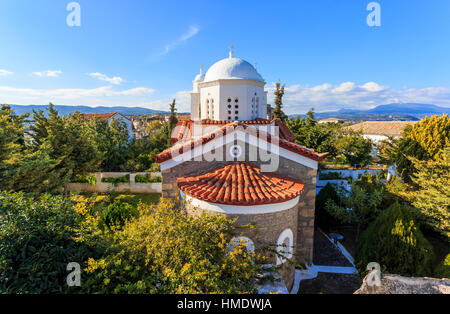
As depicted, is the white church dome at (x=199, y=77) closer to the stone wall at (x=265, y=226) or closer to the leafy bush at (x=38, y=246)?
the stone wall at (x=265, y=226)

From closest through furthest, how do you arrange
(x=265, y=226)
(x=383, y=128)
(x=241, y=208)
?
(x=241, y=208)
(x=265, y=226)
(x=383, y=128)

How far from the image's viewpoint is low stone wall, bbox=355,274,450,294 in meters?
4.25

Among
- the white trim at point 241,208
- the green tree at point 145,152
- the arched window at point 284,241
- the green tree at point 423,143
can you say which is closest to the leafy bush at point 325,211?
the arched window at point 284,241

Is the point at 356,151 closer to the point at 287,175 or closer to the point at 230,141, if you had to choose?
the point at 287,175

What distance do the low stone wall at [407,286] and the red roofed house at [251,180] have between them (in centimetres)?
174

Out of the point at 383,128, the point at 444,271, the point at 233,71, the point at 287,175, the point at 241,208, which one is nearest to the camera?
the point at 241,208

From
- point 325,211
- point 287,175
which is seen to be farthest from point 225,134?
point 325,211

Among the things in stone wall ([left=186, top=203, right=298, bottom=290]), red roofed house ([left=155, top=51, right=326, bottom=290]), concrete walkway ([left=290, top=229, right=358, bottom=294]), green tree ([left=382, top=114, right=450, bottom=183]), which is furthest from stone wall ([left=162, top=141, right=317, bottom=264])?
green tree ([left=382, top=114, right=450, bottom=183])

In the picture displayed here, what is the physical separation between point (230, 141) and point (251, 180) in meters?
1.69

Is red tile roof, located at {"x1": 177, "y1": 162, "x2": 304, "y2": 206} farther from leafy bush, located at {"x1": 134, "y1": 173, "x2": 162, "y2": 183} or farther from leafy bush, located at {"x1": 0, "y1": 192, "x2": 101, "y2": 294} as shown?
leafy bush, located at {"x1": 134, "y1": 173, "x2": 162, "y2": 183}

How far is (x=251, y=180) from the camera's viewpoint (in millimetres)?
7020

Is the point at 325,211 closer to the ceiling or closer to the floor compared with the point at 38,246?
closer to the floor
